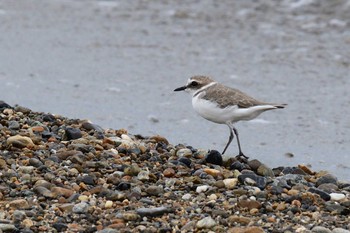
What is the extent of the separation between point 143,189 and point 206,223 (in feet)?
2.67

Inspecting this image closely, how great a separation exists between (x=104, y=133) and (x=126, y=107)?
2003 millimetres

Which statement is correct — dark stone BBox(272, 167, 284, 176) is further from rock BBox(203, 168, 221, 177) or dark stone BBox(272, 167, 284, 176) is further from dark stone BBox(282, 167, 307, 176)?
rock BBox(203, 168, 221, 177)

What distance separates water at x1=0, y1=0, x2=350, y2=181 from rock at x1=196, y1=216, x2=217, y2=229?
2575 millimetres

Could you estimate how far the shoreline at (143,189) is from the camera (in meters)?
5.70

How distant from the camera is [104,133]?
7859 millimetres

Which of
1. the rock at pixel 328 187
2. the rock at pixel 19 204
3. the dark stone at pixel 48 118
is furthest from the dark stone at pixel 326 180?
the dark stone at pixel 48 118

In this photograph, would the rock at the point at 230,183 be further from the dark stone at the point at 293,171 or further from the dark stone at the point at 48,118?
the dark stone at the point at 48,118

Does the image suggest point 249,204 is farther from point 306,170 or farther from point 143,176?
point 306,170

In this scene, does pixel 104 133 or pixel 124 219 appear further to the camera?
pixel 104 133

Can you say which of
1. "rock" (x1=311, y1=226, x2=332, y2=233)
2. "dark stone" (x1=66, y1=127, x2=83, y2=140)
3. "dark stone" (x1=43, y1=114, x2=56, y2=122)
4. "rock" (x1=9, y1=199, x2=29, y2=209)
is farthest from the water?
"rock" (x1=9, y1=199, x2=29, y2=209)

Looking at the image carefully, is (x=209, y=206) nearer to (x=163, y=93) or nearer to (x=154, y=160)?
(x=154, y=160)

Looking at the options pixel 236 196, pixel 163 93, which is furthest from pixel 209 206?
pixel 163 93

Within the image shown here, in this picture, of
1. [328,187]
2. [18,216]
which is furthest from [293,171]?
[18,216]

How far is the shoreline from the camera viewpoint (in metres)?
5.70
